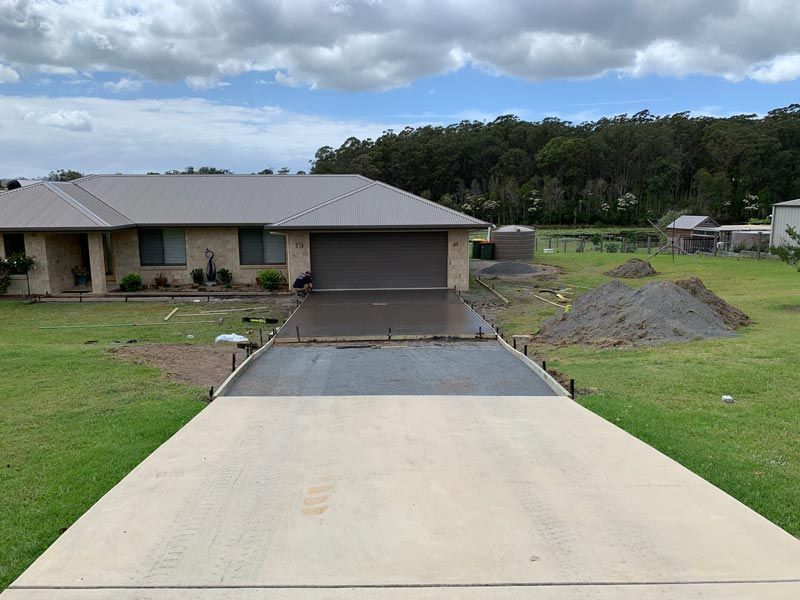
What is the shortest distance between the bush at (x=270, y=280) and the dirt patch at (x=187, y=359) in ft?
27.8

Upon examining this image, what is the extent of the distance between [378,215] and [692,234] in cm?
3262

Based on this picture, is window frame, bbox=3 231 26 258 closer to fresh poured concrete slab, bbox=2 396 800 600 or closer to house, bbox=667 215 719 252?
fresh poured concrete slab, bbox=2 396 800 600

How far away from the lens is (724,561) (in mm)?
3986

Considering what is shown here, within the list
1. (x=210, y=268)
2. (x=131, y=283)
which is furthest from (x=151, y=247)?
(x=210, y=268)

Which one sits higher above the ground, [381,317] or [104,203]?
[104,203]

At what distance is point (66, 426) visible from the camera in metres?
7.11

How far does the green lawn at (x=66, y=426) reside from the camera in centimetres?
481

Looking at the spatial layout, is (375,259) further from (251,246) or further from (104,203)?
(104,203)

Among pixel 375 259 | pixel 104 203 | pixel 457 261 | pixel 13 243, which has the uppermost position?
pixel 104 203

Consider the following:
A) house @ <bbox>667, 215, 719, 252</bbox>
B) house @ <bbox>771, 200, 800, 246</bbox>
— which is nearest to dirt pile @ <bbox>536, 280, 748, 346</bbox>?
house @ <bbox>771, 200, 800, 246</bbox>

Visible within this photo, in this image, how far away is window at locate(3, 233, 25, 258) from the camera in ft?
67.5

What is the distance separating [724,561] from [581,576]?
1011mm

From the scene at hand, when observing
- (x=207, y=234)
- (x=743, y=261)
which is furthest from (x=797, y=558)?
(x=743, y=261)

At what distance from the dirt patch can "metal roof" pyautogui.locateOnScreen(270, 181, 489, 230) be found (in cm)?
835
